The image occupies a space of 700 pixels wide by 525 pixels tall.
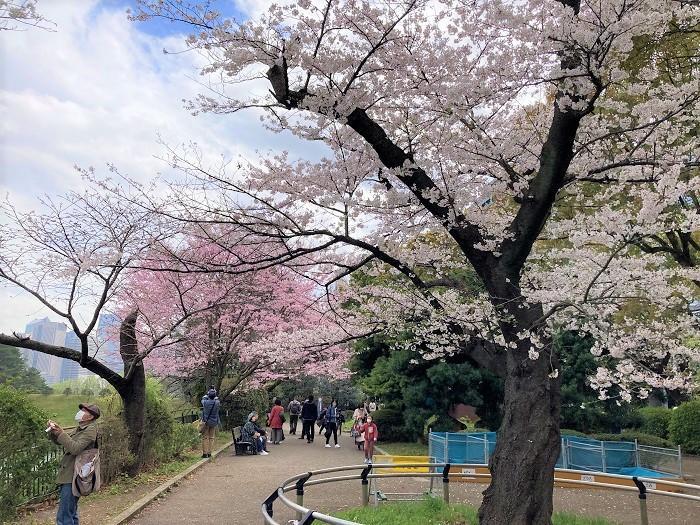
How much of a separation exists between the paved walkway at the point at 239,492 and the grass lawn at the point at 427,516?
1.04 m

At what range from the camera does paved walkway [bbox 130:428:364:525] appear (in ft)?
24.4

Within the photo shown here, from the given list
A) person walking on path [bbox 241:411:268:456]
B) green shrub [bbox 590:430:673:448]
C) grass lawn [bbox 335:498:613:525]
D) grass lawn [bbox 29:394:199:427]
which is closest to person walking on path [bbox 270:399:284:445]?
person walking on path [bbox 241:411:268:456]

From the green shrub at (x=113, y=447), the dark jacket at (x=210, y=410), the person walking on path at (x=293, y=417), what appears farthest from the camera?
the person walking on path at (x=293, y=417)

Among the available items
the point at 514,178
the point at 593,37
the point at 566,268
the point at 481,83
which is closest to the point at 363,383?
the point at 566,268

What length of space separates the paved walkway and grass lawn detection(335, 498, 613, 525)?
3.41ft

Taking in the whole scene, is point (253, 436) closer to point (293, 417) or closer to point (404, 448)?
point (404, 448)

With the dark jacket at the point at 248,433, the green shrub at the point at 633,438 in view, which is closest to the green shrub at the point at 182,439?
the dark jacket at the point at 248,433

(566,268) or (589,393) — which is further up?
(566,268)

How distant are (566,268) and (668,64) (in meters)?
3.81

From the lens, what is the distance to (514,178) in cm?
712

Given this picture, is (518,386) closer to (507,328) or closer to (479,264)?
(507,328)

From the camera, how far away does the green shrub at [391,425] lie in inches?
759

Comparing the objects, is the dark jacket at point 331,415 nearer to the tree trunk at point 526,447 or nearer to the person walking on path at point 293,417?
the person walking on path at point 293,417

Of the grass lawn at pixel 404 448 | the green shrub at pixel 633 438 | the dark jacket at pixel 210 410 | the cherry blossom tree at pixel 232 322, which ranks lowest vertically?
the grass lawn at pixel 404 448
